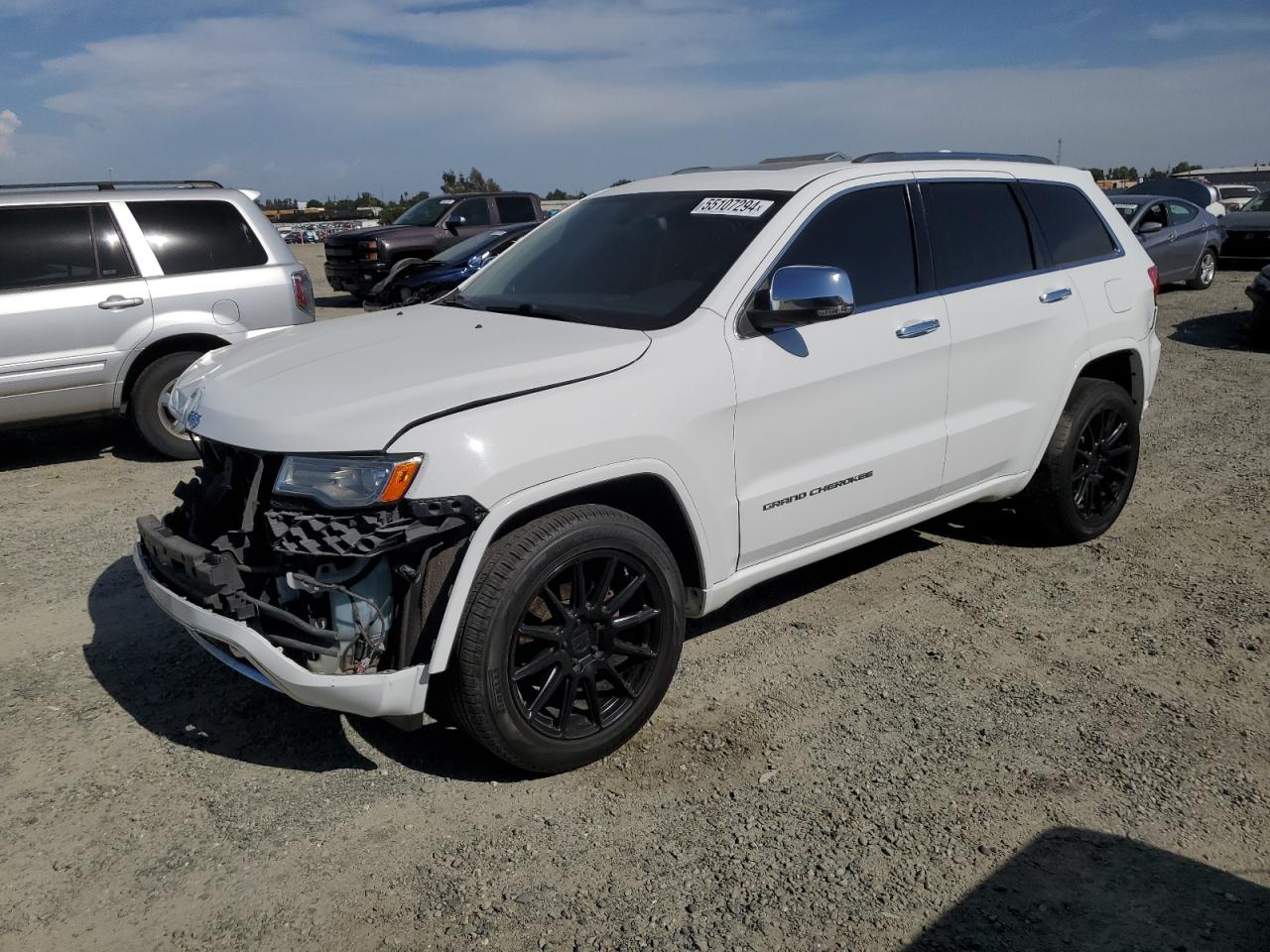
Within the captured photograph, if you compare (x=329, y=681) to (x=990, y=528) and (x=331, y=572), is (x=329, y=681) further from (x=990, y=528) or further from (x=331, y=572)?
(x=990, y=528)

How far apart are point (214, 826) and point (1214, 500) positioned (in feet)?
18.3

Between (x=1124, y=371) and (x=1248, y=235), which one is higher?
(x=1124, y=371)

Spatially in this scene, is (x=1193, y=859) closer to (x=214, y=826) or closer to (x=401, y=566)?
(x=401, y=566)

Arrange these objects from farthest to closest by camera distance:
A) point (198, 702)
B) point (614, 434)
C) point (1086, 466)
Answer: point (1086, 466) < point (198, 702) < point (614, 434)

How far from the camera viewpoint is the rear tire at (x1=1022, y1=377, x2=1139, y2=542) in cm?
499

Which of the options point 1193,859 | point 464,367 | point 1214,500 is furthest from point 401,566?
point 1214,500

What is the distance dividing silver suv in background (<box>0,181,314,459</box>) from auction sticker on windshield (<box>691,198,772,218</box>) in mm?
4273

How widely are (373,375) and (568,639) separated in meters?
1.03

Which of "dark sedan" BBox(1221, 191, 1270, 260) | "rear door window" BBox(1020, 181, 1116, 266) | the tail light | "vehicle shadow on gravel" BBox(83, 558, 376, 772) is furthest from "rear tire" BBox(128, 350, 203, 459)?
"dark sedan" BBox(1221, 191, 1270, 260)

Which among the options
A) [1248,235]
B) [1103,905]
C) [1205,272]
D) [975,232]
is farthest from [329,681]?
[1248,235]

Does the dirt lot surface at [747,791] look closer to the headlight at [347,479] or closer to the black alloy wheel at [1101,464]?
the black alloy wheel at [1101,464]

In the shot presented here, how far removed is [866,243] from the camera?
4.12m

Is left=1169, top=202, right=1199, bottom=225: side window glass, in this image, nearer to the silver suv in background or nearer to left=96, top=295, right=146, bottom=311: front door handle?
the silver suv in background

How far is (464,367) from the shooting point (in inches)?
127
